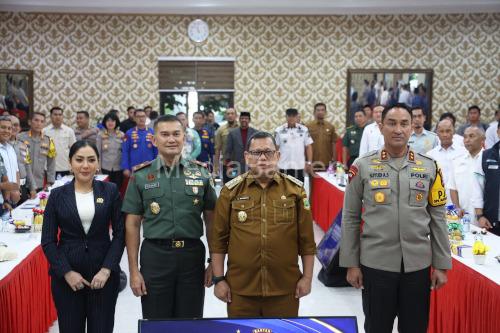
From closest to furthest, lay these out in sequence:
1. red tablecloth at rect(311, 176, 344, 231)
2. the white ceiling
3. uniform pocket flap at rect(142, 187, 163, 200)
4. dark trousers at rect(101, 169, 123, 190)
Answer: uniform pocket flap at rect(142, 187, 163, 200), red tablecloth at rect(311, 176, 344, 231), dark trousers at rect(101, 169, 123, 190), the white ceiling

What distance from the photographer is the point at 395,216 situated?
8.50ft

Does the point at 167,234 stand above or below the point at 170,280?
above

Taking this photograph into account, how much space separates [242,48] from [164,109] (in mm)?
2073

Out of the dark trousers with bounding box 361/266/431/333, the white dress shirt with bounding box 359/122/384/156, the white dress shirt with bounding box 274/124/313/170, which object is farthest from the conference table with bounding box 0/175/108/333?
the white dress shirt with bounding box 359/122/384/156

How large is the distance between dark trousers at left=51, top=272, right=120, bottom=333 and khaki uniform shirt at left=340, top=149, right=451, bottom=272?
1.20 meters

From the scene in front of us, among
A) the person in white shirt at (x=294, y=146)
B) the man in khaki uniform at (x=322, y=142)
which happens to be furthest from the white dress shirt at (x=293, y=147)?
the man in khaki uniform at (x=322, y=142)

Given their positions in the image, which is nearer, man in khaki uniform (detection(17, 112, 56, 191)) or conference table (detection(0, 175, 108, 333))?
conference table (detection(0, 175, 108, 333))

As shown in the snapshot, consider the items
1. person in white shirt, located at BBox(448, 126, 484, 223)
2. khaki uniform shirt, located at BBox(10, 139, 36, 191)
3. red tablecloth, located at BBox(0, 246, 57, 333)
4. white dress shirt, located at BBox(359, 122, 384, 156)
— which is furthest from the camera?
white dress shirt, located at BBox(359, 122, 384, 156)

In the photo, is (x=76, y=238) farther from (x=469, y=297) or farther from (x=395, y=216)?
(x=469, y=297)

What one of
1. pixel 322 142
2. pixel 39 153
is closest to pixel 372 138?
pixel 322 142

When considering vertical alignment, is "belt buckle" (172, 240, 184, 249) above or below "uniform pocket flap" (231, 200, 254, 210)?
below

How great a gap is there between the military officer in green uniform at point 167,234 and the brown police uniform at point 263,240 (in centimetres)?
20

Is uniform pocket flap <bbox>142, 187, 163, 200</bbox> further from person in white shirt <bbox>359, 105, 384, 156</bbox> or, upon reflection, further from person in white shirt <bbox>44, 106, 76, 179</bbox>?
person in white shirt <bbox>44, 106, 76, 179</bbox>

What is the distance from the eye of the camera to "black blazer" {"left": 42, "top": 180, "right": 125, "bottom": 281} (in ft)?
8.90
